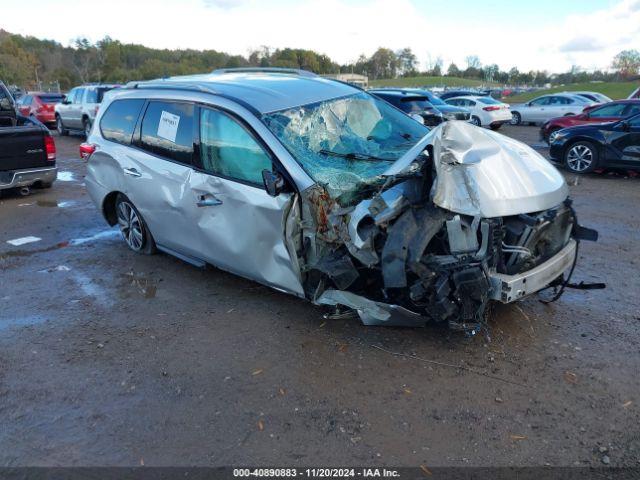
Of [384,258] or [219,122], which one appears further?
[219,122]

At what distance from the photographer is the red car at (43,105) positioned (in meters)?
21.0

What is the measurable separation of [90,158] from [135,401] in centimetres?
366

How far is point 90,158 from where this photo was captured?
596 cm

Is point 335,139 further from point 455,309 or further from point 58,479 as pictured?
point 58,479

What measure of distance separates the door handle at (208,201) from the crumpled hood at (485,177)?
6.06 ft

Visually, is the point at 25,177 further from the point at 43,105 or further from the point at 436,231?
the point at 43,105

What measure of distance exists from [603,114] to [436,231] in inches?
446

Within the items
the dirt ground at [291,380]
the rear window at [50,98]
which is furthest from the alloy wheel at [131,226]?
the rear window at [50,98]

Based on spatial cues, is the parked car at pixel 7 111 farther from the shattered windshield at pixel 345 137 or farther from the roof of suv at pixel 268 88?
the shattered windshield at pixel 345 137

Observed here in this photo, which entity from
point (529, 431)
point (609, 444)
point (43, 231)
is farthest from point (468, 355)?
point (43, 231)

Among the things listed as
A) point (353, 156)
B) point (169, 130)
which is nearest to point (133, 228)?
point (169, 130)

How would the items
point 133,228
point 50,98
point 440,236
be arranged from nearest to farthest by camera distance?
point 440,236, point 133,228, point 50,98

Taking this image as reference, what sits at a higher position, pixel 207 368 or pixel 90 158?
pixel 90 158

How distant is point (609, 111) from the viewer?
1209cm
